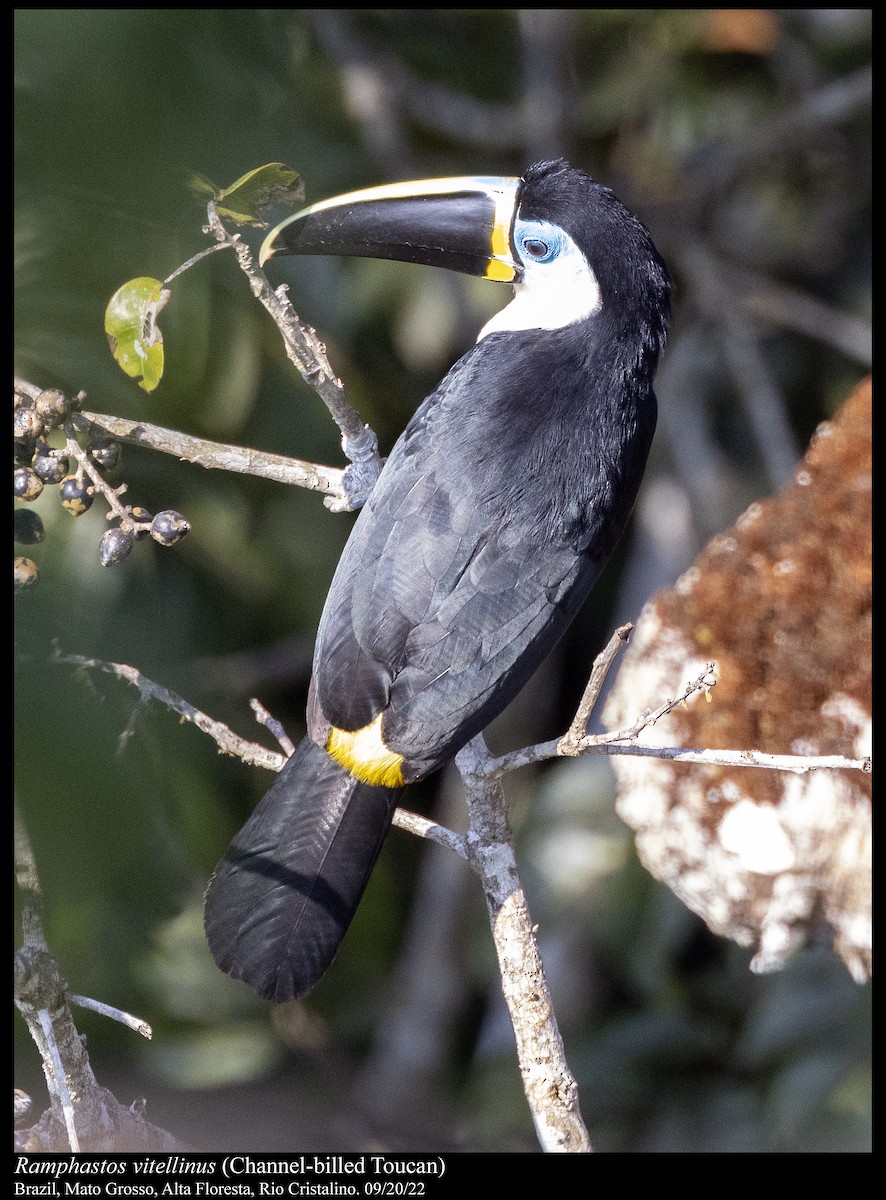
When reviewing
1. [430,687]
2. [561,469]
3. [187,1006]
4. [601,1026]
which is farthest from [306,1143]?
[561,469]

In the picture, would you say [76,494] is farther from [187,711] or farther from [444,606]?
[444,606]

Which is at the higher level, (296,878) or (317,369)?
(317,369)

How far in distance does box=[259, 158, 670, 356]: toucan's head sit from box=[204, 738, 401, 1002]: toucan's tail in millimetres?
700

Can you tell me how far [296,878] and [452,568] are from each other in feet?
1.35

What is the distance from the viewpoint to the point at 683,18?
277 cm

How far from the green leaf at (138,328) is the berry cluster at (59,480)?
0.35ft

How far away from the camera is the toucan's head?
5.62 ft

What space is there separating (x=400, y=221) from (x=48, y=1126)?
1231 millimetres

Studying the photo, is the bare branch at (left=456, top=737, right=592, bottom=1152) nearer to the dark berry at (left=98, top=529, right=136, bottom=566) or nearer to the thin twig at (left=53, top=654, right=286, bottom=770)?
the thin twig at (left=53, top=654, right=286, bottom=770)

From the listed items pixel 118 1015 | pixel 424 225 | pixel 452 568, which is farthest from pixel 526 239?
pixel 118 1015

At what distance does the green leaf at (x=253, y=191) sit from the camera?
1.43 m

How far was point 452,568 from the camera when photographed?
1.56 m

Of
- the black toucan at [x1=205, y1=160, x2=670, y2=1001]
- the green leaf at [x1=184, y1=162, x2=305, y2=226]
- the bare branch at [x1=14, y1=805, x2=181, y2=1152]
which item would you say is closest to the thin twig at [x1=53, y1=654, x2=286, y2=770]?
the black toucan at [x1=205, y1=160, x2=670, y2=1001]
